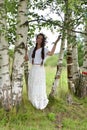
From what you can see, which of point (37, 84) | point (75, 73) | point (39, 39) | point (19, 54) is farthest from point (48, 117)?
point (75, 73)

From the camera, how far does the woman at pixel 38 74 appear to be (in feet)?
32.5

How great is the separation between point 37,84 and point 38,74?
12.0 inches

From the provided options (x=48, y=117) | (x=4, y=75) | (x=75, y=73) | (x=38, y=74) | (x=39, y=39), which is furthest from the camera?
(x=75, y=73)

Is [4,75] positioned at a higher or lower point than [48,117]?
higher

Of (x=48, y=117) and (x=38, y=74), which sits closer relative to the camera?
(x=48, y=117)

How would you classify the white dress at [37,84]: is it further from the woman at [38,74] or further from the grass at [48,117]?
the grass at [48,117]

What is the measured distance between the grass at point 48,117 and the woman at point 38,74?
23 cm

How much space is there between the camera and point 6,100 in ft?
31.3

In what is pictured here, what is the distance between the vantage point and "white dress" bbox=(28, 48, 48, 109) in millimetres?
10009

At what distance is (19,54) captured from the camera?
9828 millimetres

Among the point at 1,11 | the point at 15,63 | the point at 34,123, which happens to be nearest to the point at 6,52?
the point at 15,63

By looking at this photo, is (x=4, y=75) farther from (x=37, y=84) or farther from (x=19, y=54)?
(x=37, y=84)

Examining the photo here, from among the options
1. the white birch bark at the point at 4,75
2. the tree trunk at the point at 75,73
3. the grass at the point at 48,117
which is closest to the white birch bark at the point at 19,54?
the white birch bark at the point at 4,75

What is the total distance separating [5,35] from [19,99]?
6.20 feet
